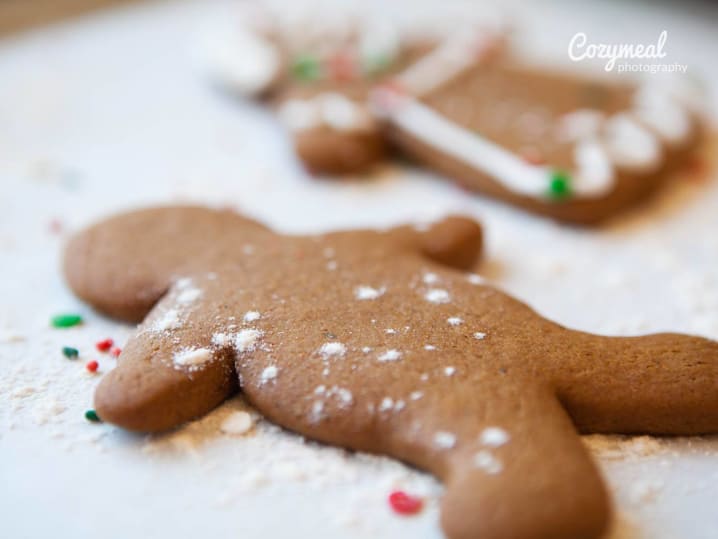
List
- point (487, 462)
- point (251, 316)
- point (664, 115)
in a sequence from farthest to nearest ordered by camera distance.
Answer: point (664, 115), point (251, 316), point (487, 462)

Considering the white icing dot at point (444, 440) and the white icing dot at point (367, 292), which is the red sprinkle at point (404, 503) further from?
the white icing dot at point (367, 292)

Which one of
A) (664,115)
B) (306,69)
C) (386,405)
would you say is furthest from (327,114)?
(386,405)

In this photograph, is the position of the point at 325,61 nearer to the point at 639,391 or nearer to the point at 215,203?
the point at 215,203

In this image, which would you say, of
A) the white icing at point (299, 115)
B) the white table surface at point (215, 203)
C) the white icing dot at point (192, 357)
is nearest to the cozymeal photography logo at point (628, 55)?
the white table surface at point (215, 203)

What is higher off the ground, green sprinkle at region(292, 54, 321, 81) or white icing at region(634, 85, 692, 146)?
white icing at region(634, 85, 692, 146)

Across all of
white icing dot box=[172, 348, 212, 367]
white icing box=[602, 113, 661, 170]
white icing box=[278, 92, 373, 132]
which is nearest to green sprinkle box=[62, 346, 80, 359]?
white icing dot box=[172, 348, 212, 367]

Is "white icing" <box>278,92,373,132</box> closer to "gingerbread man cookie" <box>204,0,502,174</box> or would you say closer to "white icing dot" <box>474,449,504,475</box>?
"gingerbread man cookie" <box>204,0,502,174</box>

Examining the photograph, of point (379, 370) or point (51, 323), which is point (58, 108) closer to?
point (51, 323)
